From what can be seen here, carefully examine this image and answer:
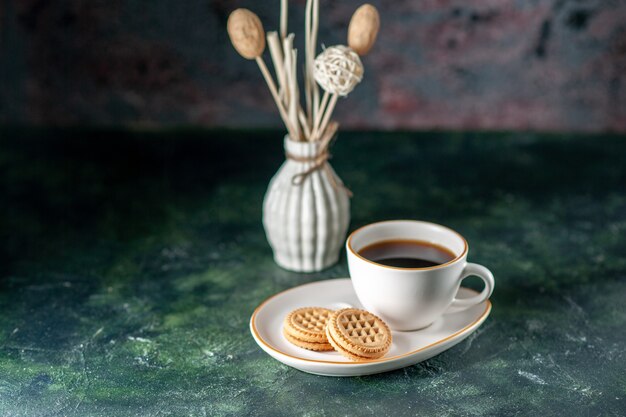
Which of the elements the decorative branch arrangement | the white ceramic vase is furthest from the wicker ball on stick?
the white ceramic vase

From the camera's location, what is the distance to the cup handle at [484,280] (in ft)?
2.94

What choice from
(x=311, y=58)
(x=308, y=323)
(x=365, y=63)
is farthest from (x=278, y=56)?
(x=365, y=63)

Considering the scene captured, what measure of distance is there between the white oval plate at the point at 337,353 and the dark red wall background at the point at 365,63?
82cm

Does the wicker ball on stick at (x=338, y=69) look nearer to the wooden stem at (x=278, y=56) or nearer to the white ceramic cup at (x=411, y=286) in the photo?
the wooden stem at (x=278, y=56)

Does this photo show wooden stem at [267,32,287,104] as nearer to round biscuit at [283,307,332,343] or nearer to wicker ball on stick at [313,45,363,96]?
wicker ball on stick at [313,45,363,96]

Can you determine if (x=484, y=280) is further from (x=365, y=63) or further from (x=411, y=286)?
(x=365, y=63)

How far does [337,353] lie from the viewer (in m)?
0.86

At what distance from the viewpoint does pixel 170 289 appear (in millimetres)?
1049

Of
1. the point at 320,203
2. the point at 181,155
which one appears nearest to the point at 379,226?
the point at 320,203

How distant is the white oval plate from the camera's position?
82 cm

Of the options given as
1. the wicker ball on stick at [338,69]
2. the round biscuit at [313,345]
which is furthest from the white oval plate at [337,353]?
the wicker ball on stick at [338,69]

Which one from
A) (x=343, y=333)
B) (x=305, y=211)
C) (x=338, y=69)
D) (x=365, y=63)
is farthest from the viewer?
(x=365, y=63)

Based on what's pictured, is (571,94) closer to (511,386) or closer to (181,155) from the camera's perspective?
(181,155)

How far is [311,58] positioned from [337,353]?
42cm
